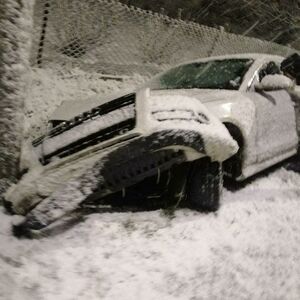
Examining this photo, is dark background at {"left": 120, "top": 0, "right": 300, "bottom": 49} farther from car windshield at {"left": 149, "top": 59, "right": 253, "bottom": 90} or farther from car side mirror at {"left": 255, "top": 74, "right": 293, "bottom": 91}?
car side mirror at {"left": 255, "top": 74, "right": 293, "bottom": 91}

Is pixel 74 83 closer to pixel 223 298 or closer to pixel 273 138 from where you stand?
pixel 273 138

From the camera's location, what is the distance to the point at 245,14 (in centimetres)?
1588

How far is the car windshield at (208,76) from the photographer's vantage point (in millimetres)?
4145

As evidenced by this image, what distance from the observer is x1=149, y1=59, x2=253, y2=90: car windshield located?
163 inches

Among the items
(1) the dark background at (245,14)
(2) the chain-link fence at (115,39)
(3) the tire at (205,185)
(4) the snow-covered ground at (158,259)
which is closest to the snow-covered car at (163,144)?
(3) the tire at (205,185)

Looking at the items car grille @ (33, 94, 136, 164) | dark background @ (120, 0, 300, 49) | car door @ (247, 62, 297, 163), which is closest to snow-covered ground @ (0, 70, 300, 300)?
car grille @ (33, 94, 136, 164)

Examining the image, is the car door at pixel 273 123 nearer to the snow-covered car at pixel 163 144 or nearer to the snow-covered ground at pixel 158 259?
the snow-covered car at pixel 163 144

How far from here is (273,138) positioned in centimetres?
416

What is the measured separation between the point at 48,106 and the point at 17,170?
388cm

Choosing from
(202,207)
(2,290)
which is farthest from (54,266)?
(202,207)

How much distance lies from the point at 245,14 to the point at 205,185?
14549mm

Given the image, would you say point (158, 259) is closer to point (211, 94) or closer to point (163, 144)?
point (163, 144)

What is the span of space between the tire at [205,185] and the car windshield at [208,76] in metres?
1.30

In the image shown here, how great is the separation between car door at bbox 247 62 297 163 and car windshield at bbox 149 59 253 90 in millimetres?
214
